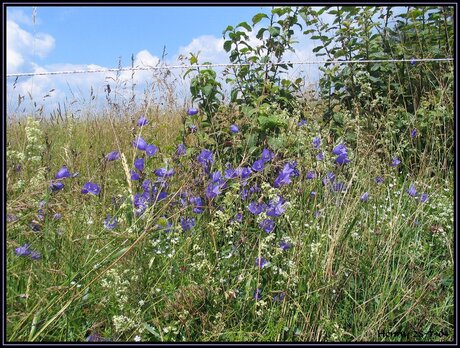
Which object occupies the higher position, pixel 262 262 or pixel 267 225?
pixel 267 225

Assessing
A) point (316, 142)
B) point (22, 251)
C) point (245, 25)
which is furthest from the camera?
point (245, 25)

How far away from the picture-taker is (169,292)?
6.02ft

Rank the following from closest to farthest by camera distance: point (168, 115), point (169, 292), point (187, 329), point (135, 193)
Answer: point (187, 329), point (169, 292), point (135, 193), point (168, 115)

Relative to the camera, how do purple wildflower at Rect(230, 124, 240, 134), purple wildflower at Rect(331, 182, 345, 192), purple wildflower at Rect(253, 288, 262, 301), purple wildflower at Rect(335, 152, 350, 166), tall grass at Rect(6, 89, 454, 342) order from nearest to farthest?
tall grass at Rect(6, 89, 454, 342), purple wildflower at Rect(253, 288, 262, 301), purple wildflower at Rect(331, 182, 345, 192), purple wildflower at Rect(335, 152, 350, 166), purple wildflower at Rect(230, 124, 240, 134)

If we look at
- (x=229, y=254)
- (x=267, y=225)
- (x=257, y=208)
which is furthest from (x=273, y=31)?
(x=229, y=254)

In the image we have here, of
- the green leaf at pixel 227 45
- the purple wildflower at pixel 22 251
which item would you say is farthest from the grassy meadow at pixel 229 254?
the green leaf at pixel 227 45

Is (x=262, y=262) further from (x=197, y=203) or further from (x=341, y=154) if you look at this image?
(x=341, y=154)

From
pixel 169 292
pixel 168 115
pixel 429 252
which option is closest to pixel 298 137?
pixel 429 252

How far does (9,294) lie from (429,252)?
1.71 metres

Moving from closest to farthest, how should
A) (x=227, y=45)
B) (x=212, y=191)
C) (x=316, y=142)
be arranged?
(x=212, y=191) → (x=316, y=142) → (x=227, y=45)

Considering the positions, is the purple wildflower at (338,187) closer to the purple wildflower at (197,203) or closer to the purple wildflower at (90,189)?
the purple wildflower at (197,203)

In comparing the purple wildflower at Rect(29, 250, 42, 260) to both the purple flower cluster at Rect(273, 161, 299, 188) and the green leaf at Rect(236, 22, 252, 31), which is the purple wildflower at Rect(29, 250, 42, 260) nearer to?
the purple flower cluster at Rect(273, 161, 299, 188)

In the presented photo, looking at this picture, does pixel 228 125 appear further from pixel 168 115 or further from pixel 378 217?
pixel 168 115

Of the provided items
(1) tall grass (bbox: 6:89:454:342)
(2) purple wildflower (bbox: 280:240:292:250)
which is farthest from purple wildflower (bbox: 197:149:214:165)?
(2) purple wildflower (bbox: 280:240:292:250)
